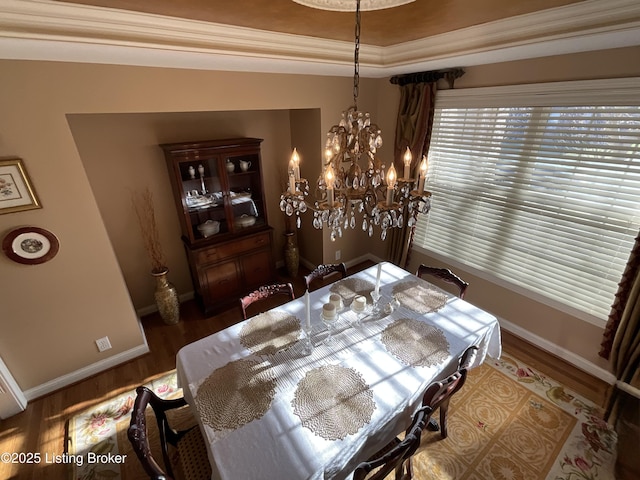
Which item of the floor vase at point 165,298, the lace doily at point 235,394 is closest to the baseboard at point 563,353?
the lace doily at point 235,394

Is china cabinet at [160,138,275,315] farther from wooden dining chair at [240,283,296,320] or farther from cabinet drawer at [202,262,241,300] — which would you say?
wooden dining chair at [240,283,296,320]

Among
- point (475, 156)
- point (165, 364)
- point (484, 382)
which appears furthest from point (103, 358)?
point (475, 156)

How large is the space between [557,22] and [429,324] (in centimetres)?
179

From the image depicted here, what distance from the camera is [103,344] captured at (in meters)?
2.44

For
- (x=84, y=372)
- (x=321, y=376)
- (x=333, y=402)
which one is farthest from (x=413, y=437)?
(x=84, y=372)

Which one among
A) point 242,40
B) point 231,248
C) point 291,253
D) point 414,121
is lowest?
point 291,253

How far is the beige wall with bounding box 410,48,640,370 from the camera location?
1860 mm

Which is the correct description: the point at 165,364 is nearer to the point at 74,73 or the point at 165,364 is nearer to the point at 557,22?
the point at 74,73

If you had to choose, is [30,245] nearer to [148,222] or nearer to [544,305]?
[148,222]

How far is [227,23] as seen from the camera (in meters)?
1.58

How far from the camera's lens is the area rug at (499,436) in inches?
69.0

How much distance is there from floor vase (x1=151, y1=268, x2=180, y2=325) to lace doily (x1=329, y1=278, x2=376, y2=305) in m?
1.70

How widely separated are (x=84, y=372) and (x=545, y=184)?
409cm

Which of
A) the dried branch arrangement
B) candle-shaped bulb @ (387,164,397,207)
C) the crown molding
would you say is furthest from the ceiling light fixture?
the dried branch arrangement
